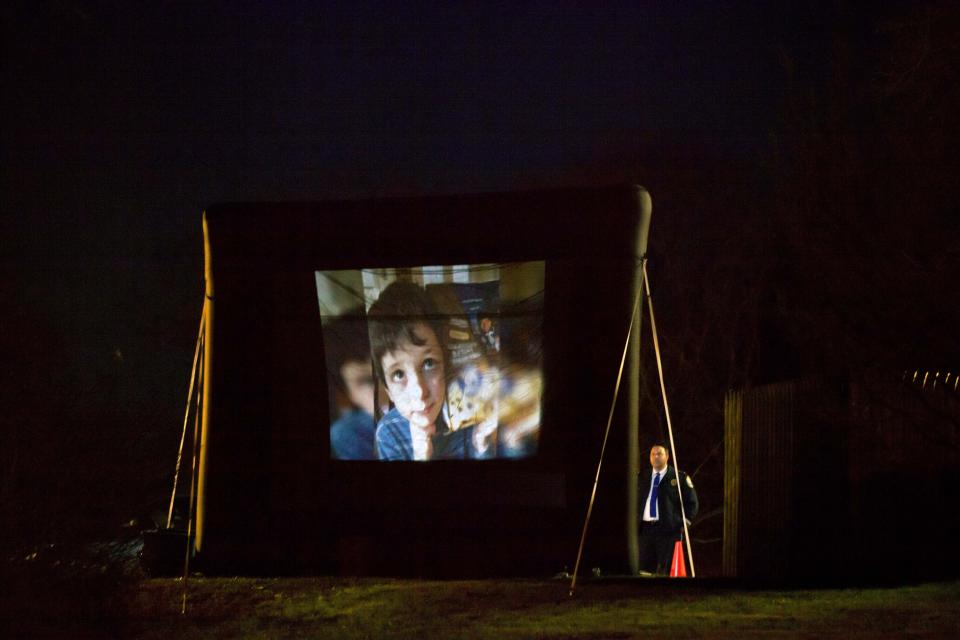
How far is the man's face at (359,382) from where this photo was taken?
11016 mm

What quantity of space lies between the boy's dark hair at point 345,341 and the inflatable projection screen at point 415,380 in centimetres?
2

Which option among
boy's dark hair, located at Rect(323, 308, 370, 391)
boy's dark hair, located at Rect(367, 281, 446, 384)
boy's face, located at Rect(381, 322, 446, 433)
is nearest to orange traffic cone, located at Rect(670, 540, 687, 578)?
boy's face, located at Rect(381, 322, 446, 433)

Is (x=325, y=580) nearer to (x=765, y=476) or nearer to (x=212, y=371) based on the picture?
(x=212, y=371)

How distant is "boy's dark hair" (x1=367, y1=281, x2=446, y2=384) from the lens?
11.0m

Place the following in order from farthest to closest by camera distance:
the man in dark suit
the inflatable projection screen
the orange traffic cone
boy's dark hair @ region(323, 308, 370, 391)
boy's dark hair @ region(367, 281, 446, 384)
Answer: the orange traffic cone < the man in dark suit < boy's dark hair @ region(323, 308, 370, 391) < boy's dark hair @ region(367, 281, 446, 384) < the inflatable projection screen

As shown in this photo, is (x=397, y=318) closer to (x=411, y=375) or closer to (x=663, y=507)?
(x=411, y=375)

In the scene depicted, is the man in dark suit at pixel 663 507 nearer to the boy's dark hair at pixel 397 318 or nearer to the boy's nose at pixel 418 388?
the boy's nose at pixel 418 388

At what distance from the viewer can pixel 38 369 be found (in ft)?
26.9

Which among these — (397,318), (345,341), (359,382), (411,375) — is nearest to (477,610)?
(411,375)

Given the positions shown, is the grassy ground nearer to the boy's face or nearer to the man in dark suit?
the boy's face

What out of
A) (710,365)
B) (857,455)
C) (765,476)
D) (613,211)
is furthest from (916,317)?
(710,365)

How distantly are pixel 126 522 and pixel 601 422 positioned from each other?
15.0 feet

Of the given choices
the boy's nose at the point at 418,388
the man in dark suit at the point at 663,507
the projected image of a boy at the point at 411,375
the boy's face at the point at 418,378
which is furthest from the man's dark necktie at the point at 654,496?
the boy's nose at the point at 418,388

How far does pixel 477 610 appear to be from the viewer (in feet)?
26.9
